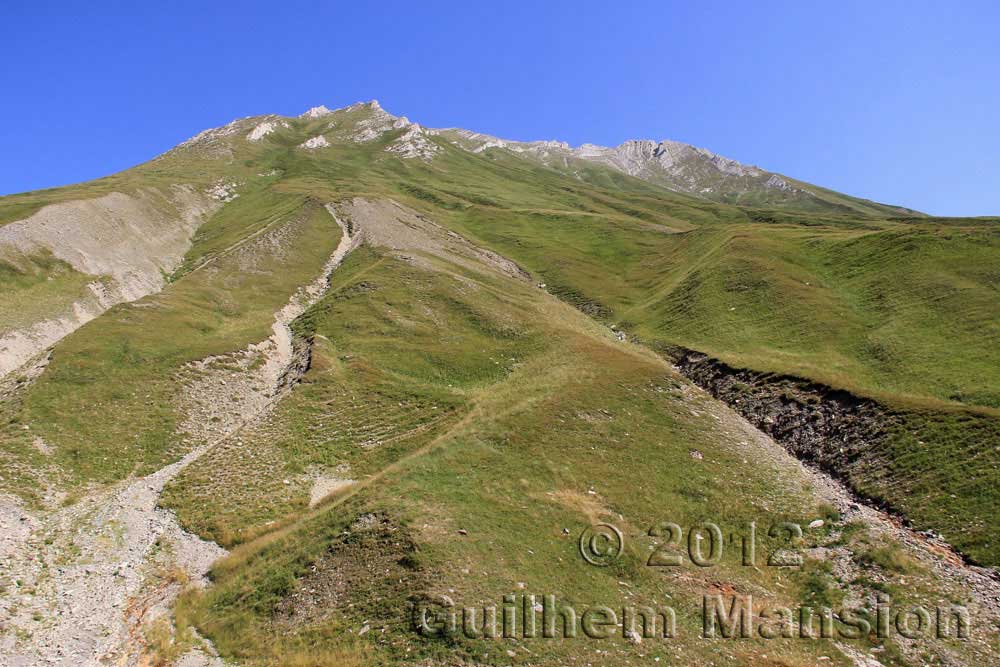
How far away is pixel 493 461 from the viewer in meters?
35.4

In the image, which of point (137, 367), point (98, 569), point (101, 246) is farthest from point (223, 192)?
point (98, 569)

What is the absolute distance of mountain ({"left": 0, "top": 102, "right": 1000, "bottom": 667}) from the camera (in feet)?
74.6

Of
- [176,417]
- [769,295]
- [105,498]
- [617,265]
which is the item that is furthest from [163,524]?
[617,265]

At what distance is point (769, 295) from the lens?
238ft

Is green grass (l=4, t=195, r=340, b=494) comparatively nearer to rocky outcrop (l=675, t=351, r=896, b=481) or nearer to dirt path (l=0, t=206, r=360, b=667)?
dirt path (l=0, t=206, r=360, b=667)

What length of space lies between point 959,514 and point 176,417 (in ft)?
184

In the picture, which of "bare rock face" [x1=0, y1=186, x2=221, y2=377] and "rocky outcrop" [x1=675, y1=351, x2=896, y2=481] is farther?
"bare rock face" [x1=0, y1=186, x2=221, y2=377]

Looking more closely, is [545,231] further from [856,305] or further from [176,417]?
[176,417]

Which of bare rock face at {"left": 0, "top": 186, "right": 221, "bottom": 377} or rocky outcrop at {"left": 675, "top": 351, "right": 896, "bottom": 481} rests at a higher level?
bare rock face at {"left": 0, "top": 186, "right": 221, "bottom": 377}

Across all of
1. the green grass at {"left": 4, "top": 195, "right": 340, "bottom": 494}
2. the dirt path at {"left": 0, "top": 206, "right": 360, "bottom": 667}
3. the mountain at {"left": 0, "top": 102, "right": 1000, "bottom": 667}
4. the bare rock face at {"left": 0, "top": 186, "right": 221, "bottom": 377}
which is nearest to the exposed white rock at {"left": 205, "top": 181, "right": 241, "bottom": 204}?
the bare rock face at {"left": 0, "top": 186, "right": 221, "bottom": 377}

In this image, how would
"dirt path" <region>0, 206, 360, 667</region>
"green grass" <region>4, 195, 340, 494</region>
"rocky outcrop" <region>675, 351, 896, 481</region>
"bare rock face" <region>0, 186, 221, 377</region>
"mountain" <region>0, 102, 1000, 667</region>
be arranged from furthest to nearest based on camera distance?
1. "bare rock face" <region>0, 186, 221, 377</region>
2. "rocky outcrop" <region>675, 351, 896, 481</region>
3. "green grass" <region>4, 195, 340, 494</region>
4. "mountain" <region>0, 102, 1000, 667</region>
5. "dirt path" <region>0, 206, 360, 667</region>

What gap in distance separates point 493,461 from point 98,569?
2246 centimetres

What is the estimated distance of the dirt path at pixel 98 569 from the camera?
71.2 feet

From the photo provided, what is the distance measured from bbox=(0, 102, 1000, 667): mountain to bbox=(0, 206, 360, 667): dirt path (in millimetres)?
163
